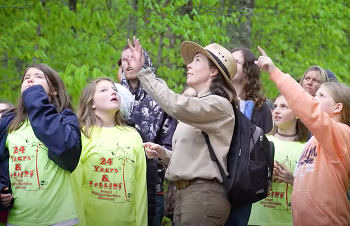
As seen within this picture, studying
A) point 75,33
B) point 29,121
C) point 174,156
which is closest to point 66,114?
point 29,121

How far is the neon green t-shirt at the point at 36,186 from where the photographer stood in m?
5.11

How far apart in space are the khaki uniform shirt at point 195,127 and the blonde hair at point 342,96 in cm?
95

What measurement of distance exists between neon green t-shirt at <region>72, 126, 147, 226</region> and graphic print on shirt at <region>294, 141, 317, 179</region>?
1527 millimetres

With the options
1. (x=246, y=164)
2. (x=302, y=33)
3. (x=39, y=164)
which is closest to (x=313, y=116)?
(x=246, y=164)

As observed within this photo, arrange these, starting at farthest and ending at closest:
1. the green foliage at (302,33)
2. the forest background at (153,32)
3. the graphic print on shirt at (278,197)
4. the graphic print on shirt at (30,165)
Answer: the green foliage at (302,33), the forest background at (153,32), the graphic print on shirt at (278,197), the graphic print on shirt at (30,165)

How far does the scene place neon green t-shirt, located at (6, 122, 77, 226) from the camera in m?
5.11

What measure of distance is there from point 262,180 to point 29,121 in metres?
2.07

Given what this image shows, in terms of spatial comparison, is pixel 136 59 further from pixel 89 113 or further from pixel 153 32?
pixel 153 32

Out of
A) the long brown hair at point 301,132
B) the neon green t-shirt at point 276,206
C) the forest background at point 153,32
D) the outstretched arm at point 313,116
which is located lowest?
the neon green t-shirt at point 276,206

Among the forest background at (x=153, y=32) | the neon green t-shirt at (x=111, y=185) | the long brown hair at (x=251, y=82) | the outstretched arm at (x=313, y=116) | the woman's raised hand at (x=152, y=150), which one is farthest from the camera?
the forest background at (x=153, y=32)

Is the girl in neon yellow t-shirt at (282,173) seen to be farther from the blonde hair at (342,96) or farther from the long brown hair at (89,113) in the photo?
the long brown hair at (89,113)

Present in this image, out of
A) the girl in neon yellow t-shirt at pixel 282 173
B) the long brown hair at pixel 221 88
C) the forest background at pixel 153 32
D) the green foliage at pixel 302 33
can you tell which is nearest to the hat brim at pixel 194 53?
the long brown hair at pixel 221 88

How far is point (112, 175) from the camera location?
591 centimetres

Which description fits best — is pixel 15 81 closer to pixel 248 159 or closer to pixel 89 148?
pixel 89 148
